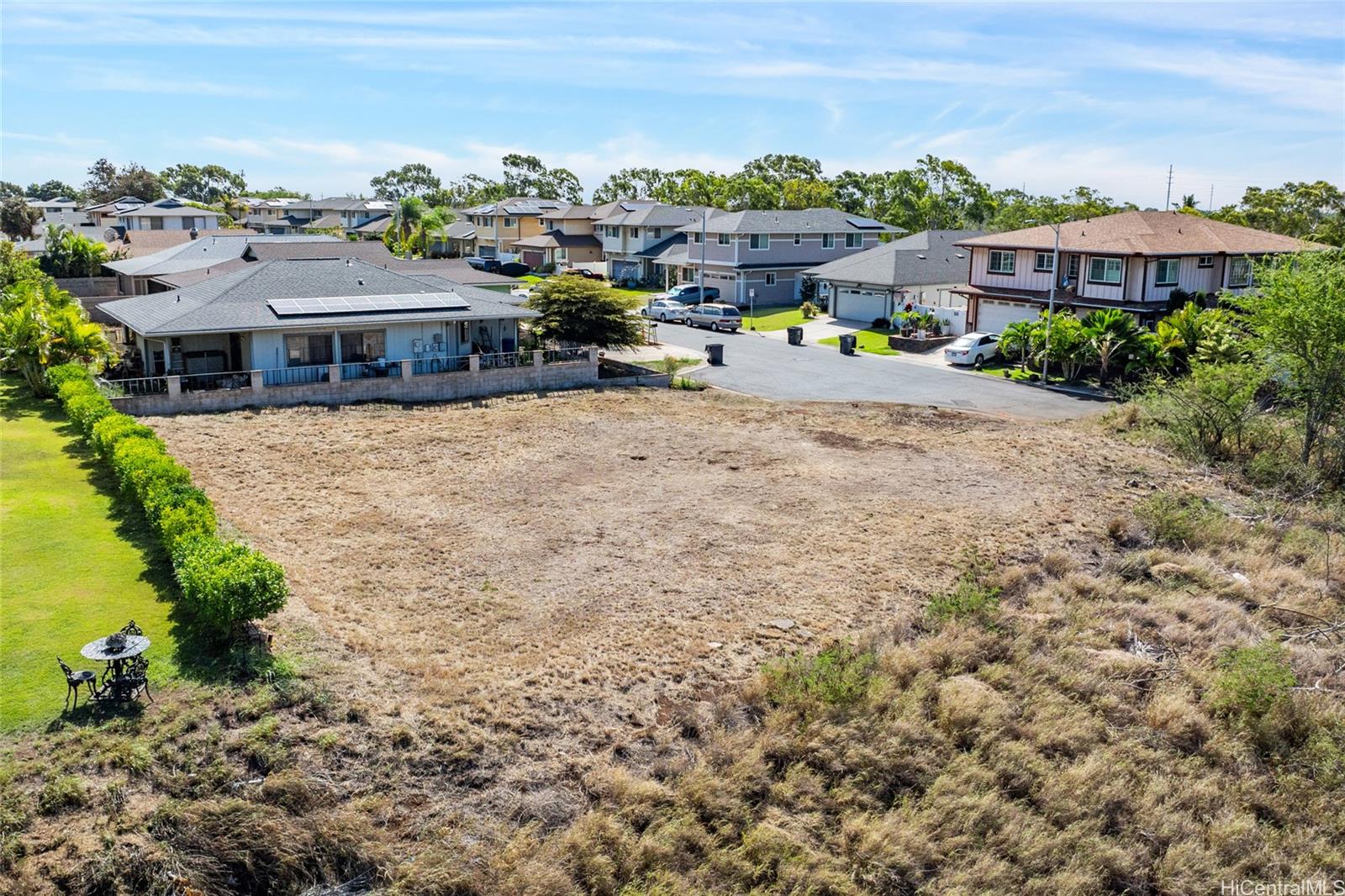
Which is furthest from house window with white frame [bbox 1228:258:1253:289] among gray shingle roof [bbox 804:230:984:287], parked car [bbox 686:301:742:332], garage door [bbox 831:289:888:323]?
parked car [bbox 686:301:742:332]

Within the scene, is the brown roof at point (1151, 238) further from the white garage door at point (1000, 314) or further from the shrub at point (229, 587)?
the shrub at point (229, 587)

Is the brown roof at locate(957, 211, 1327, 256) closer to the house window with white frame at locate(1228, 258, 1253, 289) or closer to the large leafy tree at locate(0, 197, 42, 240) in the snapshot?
the house window with white frame at locate(1228, 258, 1253, 289)

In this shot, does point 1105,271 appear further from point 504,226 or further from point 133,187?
point 133,187

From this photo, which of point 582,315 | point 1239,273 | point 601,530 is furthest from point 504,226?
point 601,530

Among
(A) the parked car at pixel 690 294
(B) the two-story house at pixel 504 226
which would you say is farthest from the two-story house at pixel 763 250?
(B) the two-story house at pixel 504 226

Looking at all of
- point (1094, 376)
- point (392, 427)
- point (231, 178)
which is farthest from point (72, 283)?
point (231, 178)
